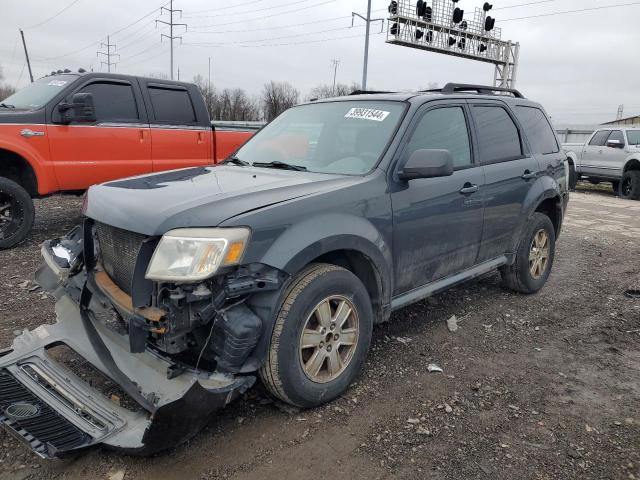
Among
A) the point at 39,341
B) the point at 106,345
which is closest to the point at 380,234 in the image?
the point at 106,345

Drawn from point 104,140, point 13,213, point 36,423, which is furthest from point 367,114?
point 13,213

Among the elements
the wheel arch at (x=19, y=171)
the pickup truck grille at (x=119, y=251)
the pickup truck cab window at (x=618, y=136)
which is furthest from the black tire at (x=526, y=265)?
the pickup truck cab window at (x=618, y=136)

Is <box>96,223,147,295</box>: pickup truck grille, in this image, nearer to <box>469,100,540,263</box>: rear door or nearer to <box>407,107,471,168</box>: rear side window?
<box>407,107,471,168</box>: rear side window

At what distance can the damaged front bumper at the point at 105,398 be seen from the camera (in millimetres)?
2340

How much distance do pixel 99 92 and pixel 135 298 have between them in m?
5.26

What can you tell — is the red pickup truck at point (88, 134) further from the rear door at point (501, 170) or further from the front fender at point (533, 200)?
the front fender at point (533, 200)

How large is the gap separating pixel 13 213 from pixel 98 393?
14.4 ft

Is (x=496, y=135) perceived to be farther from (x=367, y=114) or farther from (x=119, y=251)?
(x=119, y=251)

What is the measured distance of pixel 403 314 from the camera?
459 centimetres

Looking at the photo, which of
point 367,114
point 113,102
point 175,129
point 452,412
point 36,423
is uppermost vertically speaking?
point 113,102

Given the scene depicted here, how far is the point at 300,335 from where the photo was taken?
279 centimetres

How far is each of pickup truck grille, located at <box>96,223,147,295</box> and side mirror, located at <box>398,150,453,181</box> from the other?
170 centimetres

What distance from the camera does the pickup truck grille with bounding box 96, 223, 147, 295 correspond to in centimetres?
278

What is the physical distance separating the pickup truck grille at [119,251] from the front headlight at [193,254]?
0.74 ft
